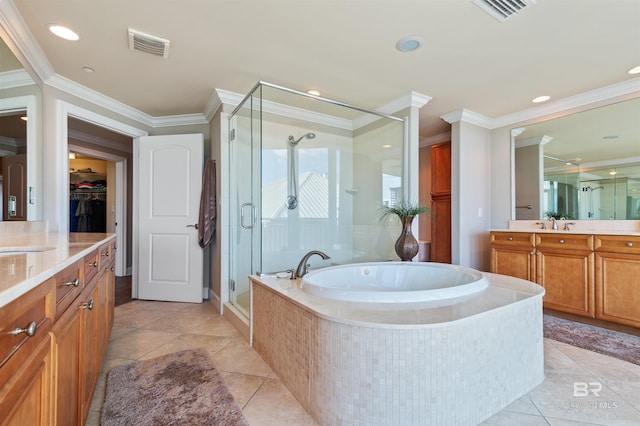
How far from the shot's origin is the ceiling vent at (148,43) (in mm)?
2063

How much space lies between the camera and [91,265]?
1.48 m

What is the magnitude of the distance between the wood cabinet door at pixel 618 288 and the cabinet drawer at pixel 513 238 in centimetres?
55

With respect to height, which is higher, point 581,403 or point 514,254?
point 514,254

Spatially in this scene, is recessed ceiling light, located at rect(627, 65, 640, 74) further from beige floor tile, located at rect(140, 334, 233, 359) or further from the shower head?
beige floor tile, located at rect(140, 334, 233, 359)

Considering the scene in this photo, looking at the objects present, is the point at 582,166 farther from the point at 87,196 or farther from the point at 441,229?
the point at 87,196

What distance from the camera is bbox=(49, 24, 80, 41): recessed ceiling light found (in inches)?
78.0

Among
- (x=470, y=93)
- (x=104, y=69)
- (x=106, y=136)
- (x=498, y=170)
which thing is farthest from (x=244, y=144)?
(x=498, y=170)

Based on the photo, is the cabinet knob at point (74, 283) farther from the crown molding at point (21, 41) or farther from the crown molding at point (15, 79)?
the crown molding at point (21, 41)

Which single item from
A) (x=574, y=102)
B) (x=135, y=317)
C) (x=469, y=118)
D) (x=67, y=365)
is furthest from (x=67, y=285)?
(x=574, y=102)

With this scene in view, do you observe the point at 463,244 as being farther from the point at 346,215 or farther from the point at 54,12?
the point at 54,12

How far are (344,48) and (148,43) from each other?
1388 mm

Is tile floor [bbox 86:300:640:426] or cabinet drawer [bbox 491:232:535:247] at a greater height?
cabinet drawer [bbox 491:232:535:247]

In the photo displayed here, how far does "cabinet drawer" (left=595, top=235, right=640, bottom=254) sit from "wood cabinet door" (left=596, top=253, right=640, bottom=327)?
4cm

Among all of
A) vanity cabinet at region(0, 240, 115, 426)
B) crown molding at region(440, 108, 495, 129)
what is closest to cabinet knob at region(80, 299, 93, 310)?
vanity cabinet at region(0, 240, 115, 426)
